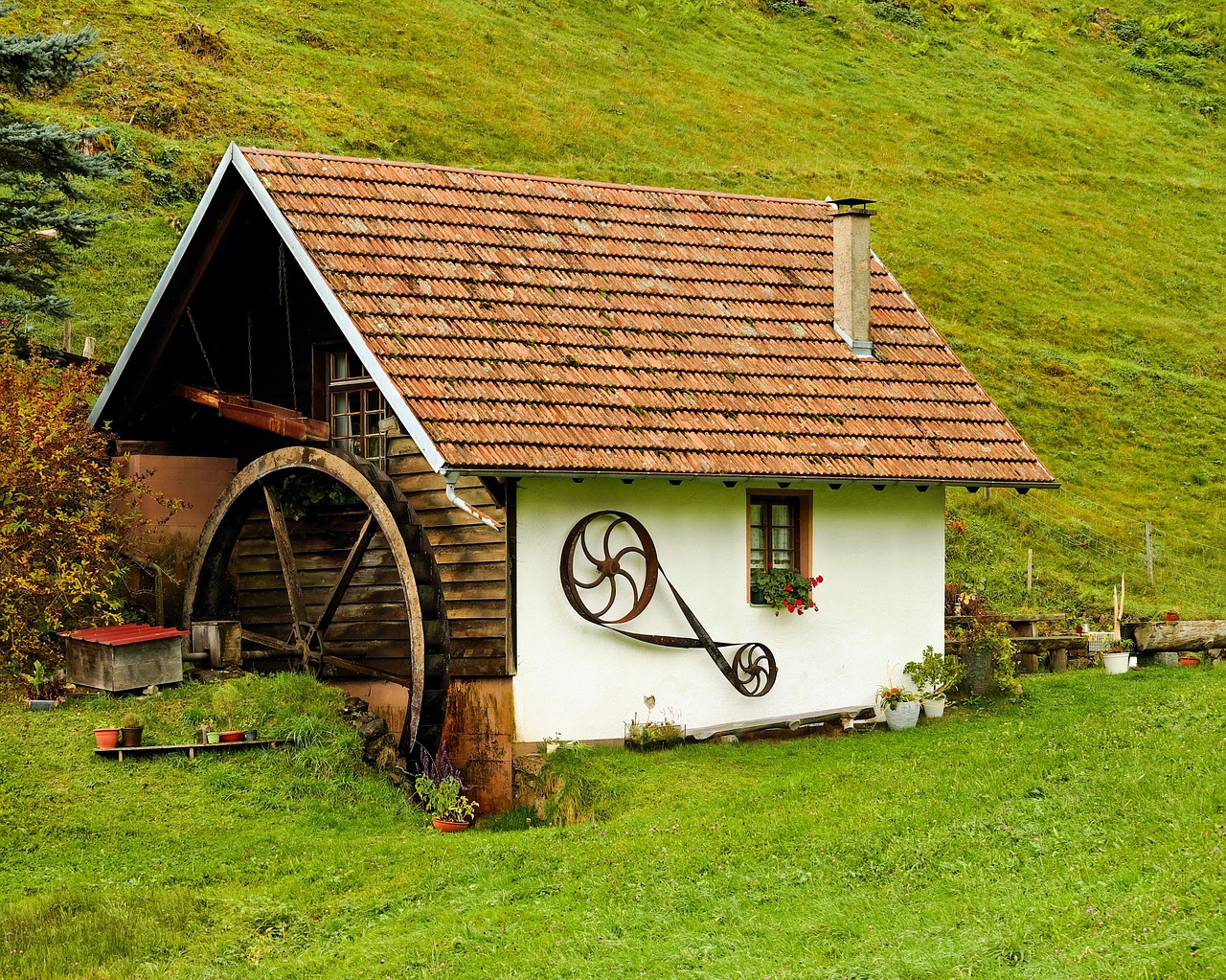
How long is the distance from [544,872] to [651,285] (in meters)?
7.35

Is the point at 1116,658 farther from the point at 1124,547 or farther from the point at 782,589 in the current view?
the point at 1124,547

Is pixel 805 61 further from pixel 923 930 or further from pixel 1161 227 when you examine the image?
pixel 923 930

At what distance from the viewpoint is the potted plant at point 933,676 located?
1586cm

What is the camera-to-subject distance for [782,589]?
50.0 ft

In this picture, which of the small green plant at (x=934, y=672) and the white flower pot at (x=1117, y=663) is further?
the white flower pot at (x=1117, y=663)

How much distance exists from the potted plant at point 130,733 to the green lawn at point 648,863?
26 centimetres

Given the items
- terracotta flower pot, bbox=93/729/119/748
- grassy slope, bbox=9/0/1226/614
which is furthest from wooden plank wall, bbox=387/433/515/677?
grassy slope, bbox=9/0/1226/614

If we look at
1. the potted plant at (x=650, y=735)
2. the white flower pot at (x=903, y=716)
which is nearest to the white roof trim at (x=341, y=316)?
the potted plant at (x=650, y=735)

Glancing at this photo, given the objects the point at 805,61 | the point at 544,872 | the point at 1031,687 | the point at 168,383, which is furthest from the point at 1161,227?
the point at 544,872

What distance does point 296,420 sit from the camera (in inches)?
608

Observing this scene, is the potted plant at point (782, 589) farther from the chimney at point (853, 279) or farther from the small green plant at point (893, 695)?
the chimney at point (853, 279)

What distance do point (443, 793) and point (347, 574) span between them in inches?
119

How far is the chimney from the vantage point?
16750mm

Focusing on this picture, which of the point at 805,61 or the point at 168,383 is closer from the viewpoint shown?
the point at 168,383
